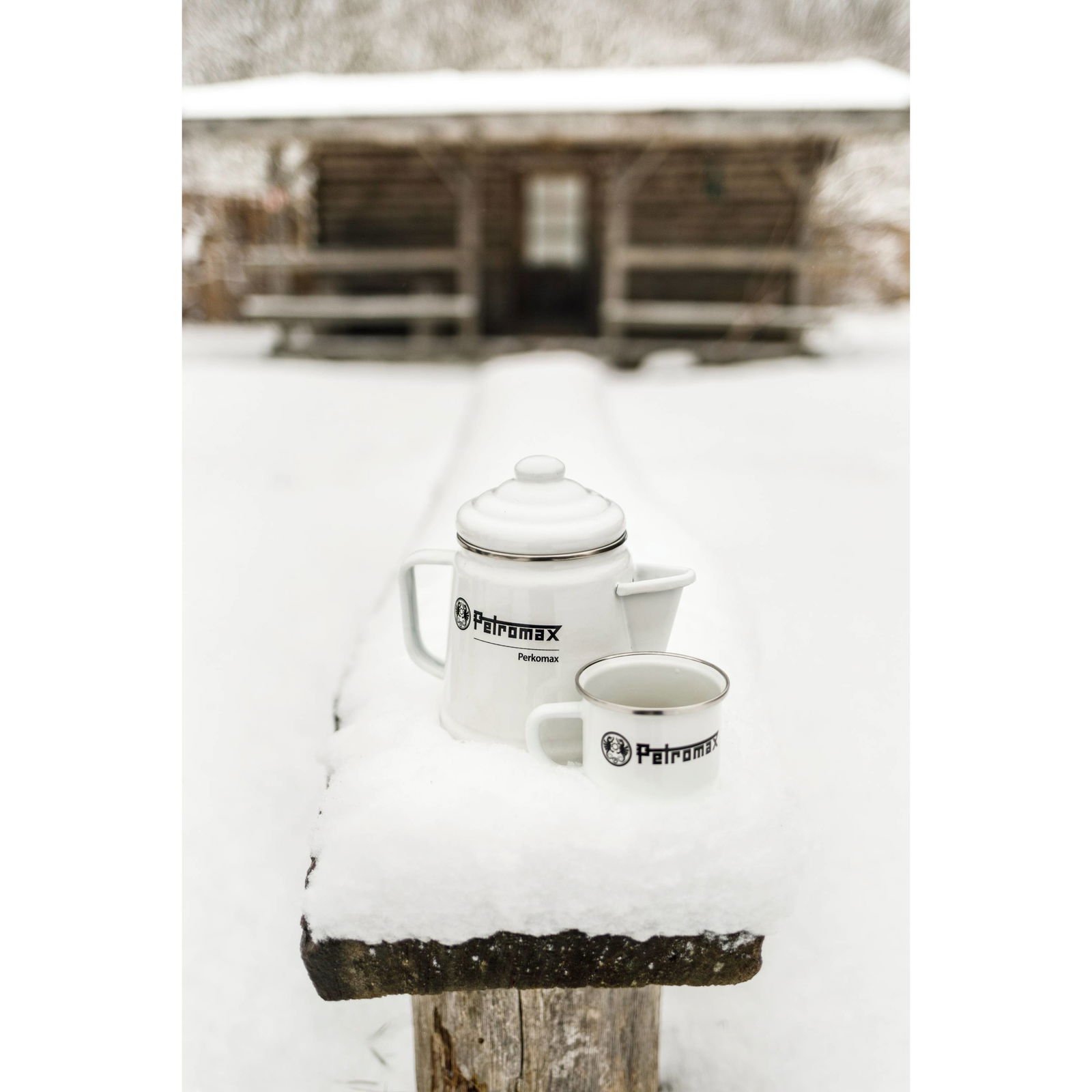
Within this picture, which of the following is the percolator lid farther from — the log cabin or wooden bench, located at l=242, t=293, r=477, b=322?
wooden bench, located at l=242, t=293, r=477, b=322

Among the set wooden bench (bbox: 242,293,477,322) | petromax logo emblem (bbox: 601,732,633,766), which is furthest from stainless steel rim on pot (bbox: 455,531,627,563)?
wooden bench (bbox: 242,293,477,322)

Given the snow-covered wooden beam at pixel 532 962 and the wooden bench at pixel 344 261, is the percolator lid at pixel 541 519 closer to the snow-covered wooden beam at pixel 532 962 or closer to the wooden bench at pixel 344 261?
the snow-covered wooden beam at pixel 532 962

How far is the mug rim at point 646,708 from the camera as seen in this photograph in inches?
48.2

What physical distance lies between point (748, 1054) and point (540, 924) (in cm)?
97

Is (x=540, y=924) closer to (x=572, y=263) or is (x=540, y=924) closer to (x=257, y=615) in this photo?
(x=257, y=615)

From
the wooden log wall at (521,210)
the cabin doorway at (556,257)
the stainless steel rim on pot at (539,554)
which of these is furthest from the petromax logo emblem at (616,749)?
the cabin doorway at (556,257)

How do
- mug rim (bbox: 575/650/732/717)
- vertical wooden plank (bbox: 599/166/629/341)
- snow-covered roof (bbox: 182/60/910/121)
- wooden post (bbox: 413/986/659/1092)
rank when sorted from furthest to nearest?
vertical wooden plank (bbox: 599/166/629/341)
snow-covered roof (bbox: 182/60/910/121)
wooden post (bbox: 413/986/659/1092)
mug rim (bbox: 575/650/732/717)

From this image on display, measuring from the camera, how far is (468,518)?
4.58ft

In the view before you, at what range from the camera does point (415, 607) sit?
1582mm

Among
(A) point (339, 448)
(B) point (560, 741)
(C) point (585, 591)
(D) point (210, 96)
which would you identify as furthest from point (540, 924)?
(D) point (210, 96)

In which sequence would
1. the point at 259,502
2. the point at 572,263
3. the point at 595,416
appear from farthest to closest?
the point at 572,263, the point at 259,502, the point at 595,416

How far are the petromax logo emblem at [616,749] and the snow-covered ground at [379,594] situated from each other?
1.01ft

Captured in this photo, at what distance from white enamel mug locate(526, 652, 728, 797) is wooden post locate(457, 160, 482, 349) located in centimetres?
828

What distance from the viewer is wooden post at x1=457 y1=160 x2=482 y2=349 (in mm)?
9234
